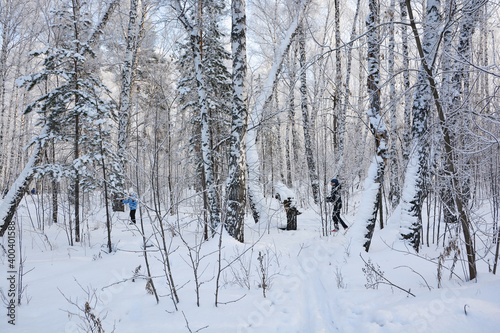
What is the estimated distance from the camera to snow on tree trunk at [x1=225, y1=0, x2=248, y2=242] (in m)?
5.64

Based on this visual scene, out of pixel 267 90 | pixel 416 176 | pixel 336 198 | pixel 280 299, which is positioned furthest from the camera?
pixel 336 198

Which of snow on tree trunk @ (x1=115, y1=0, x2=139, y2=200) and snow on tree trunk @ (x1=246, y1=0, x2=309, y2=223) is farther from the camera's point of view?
snow on tree trunk @ (x1=115, y1=0, x2=139, y2=200)

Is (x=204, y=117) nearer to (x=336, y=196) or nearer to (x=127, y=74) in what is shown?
(x=336, y=196)

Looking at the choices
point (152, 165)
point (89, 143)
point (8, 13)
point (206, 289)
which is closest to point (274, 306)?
point (206, 289)

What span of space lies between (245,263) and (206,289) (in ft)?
3.82

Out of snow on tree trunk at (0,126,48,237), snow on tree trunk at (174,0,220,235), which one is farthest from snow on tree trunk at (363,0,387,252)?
snow on tree trunk at (0,126,48,237)

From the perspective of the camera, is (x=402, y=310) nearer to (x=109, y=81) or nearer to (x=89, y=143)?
(x=89, y=143)

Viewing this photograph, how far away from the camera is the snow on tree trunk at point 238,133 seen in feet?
18.5

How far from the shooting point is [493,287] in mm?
2553

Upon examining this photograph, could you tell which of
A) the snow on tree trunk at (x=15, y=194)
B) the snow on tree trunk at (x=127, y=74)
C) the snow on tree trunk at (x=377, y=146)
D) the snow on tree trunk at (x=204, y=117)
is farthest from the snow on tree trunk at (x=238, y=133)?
the snow on tree trunk at (x=127, y=74)

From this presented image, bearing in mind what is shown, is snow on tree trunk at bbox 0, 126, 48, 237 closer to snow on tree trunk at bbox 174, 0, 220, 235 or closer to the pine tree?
the pine tree

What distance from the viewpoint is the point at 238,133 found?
18.7 feet

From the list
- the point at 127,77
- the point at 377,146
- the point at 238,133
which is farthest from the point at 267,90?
the point at 127,77

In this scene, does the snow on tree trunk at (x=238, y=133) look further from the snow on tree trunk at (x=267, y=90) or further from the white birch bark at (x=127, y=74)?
the white birch bark at (x=127, y=74)
